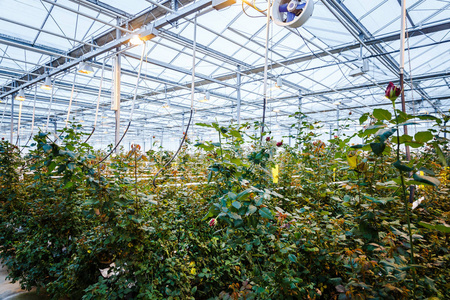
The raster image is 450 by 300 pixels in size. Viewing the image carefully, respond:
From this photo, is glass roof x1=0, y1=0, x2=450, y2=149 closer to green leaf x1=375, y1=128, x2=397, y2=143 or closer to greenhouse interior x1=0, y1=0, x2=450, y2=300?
greenhouse interior x1=0, y1=0, x2=450, y2=300

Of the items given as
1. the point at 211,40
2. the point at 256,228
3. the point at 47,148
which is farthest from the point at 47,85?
the point at 256,228

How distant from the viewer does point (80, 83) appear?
35.5ft

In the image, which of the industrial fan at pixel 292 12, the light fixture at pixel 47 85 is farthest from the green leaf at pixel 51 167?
the light fixture at pixel 47 85

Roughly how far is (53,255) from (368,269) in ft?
8.49

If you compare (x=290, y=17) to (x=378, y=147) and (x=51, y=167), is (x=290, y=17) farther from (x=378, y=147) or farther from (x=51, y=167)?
(x=51, y=167)

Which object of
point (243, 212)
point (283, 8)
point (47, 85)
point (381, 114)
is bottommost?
point (243, 212)

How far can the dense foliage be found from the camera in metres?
0.95

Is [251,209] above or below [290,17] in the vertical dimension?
below

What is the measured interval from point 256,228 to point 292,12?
205 centimetres

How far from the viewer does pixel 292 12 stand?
2170 millimetres

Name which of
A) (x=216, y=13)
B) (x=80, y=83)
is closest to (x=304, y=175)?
(x=216, y=13)

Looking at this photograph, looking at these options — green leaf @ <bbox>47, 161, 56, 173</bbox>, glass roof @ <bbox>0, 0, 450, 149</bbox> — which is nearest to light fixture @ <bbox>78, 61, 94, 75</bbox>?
glass roof @ <bbox>0, 0, 450, 149</bbox>

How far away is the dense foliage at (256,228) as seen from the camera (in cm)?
95

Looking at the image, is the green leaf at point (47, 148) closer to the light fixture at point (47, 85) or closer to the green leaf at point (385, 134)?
the green leaf at point (385, 134)
